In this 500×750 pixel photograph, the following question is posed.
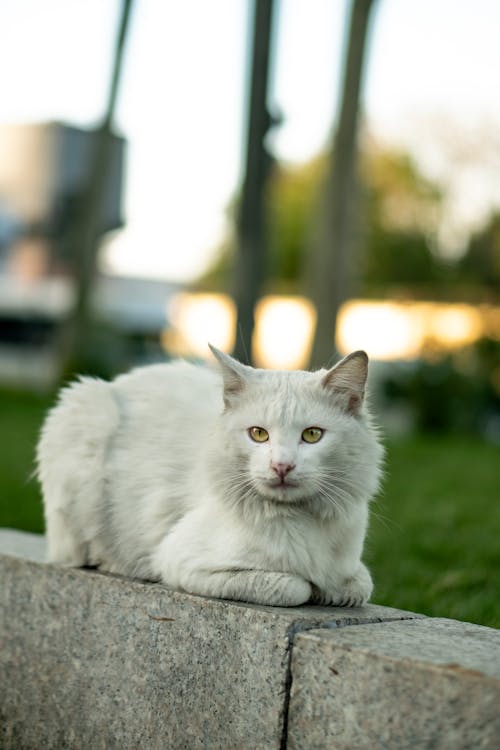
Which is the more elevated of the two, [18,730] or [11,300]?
[18,730]

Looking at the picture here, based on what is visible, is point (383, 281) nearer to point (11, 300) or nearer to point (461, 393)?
point (11, 300)

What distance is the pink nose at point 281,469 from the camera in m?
3.00

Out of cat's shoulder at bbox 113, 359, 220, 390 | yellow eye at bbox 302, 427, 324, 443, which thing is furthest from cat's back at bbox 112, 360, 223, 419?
yellow eye at bbox 302, 427, 324, 443

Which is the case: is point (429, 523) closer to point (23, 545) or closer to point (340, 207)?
point (23, 545)

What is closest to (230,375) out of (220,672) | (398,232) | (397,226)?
(220,672)

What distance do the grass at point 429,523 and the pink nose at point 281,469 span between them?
0.54 meters

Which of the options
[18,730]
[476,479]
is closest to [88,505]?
[18,730]

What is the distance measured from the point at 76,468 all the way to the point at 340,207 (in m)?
10.5

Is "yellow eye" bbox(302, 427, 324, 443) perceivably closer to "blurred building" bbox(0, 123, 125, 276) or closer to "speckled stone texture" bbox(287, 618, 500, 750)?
"speckled stone texture" bbox(287, 618, 500, 750)

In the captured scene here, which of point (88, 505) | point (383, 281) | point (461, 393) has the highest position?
point (88, 505)

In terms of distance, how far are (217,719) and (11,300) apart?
35626 mm

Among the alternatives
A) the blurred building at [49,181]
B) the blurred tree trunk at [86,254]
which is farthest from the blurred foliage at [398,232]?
the blurred tree trunk at [86,254]

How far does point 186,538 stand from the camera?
3.30 m

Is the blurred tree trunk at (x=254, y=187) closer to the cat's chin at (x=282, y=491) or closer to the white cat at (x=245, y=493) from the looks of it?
the white cat at (x=245, y=493)
